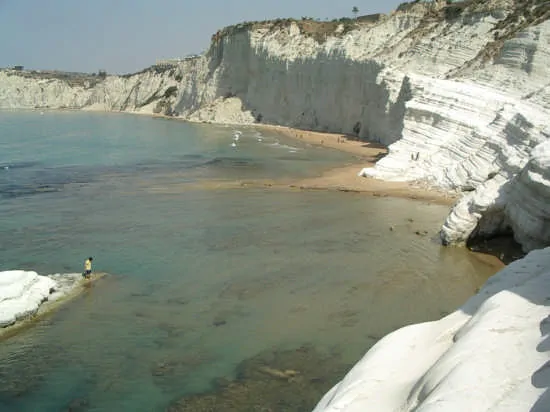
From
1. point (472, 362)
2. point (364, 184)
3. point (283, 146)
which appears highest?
point (472, 362)

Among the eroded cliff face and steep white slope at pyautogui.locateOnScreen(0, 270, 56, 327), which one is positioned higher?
the eroded cliff face

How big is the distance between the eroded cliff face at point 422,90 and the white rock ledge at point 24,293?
11318mm

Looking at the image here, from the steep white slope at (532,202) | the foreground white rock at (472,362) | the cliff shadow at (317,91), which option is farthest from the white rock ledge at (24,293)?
the cliff shadow at (317,91)

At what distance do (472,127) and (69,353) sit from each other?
21.3 meters

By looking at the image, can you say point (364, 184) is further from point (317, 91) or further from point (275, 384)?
point (317, 91)

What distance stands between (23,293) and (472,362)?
1060cm

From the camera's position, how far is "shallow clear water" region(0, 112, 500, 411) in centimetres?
1010

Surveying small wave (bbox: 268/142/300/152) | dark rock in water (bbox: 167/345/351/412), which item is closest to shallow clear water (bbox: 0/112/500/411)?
dark rock in water (bbox: 167/345/351/412)

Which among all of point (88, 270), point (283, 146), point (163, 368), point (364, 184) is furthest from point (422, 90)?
point (163, 368)

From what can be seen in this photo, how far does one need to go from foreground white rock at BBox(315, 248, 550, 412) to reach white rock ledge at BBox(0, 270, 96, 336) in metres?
8.28

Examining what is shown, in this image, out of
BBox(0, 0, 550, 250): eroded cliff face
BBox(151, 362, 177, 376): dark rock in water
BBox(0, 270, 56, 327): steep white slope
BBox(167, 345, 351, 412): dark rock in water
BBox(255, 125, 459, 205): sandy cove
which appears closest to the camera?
BBox(167, 345, 351, 412): dark rock in water

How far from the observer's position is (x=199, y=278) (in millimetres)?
14883

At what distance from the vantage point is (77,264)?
1625cm

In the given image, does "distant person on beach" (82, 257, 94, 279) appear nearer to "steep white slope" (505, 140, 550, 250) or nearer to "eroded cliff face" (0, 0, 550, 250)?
"eroded cliff face" (0, 0, 550, 250)
